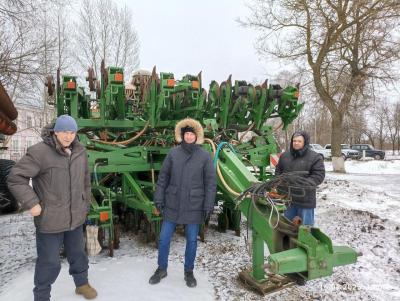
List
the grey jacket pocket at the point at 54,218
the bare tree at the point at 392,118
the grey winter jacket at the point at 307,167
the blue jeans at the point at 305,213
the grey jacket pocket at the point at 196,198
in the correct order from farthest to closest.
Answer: the bare tree at the point at 392,118 → the blue jeans at the point at 305,213 → the grey winter jacket at the point at 307,167 → the grey jacket pocket at the point at 196,198 → the grey jacket pocket at the point at 54,218

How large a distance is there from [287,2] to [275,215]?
42.8 feet

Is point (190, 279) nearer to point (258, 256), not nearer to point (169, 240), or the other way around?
point (169, 240)

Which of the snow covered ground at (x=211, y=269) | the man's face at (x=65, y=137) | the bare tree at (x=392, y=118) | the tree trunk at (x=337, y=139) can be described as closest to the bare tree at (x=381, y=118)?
the bare tree at (x=392, y=118)

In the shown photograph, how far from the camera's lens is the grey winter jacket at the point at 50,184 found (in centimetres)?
270

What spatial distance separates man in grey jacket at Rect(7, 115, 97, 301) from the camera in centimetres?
275

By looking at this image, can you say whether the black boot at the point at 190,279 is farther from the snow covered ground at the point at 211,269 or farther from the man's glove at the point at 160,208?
the man's glove at the point at 160,208

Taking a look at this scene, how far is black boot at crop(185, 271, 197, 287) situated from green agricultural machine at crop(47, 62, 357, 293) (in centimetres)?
50

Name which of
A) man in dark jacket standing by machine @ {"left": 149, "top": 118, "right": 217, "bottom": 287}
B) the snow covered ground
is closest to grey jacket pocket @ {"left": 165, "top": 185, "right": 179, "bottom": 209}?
man in dark jacket standing by machine @ {"left": 149, "top": 118, "right": 217, "bottom": 287}

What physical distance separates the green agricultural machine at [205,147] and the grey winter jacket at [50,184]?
1066 millimetres

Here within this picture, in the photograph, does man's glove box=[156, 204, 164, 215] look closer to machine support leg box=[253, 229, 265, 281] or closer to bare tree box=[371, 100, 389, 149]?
machine support leg box=[253, 229, 265, 281]

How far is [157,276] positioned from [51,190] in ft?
4.70

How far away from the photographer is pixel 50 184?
2.84 m

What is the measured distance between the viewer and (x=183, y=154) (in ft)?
11.8

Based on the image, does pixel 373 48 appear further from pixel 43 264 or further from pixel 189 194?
pixel 43 264
